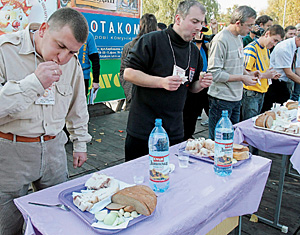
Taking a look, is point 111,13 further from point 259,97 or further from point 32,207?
point 32,207

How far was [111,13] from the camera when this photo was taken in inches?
232

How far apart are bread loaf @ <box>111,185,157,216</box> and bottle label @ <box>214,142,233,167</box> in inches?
21.0

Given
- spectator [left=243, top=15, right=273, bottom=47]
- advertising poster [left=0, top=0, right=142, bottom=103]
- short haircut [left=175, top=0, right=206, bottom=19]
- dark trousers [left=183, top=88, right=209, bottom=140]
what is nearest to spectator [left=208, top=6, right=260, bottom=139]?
dark trousers [left=183, top=88, right=209, bottom=140]

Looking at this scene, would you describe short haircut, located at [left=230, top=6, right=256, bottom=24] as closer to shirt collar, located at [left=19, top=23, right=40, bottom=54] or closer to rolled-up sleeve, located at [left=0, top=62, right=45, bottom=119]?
shirt collar, located at [left=19, top=23, right=40, bottom=54]

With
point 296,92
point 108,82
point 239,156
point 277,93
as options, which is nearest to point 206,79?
point 239,156

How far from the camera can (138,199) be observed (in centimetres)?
117

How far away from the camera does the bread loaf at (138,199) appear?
3.83 ft

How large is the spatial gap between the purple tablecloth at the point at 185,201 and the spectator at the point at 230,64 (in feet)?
4.44

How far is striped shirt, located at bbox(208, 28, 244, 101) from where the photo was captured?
3078mm

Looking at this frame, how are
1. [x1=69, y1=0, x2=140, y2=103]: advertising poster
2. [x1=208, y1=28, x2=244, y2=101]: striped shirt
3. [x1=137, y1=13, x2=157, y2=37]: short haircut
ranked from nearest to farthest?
[x1=208, y1=28, x2=244, y2=101]: striped shirt
[x1=137, y1=13, x2=157, y2=37]: short haircut
[x1=69, y1=0, x2=140, y2=103]: advertising poster

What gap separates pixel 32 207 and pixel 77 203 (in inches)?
8.3

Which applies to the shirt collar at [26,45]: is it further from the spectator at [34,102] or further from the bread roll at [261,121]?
the bread roll at [261,121]

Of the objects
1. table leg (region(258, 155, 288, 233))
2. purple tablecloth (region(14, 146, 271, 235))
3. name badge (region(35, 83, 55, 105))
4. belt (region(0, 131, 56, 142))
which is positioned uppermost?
name badge (region(35, 83, 55, 105))

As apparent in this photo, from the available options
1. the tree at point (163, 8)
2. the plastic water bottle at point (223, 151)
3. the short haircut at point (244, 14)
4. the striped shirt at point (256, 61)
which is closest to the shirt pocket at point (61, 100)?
the plastic water bottle at point (223, 151)
